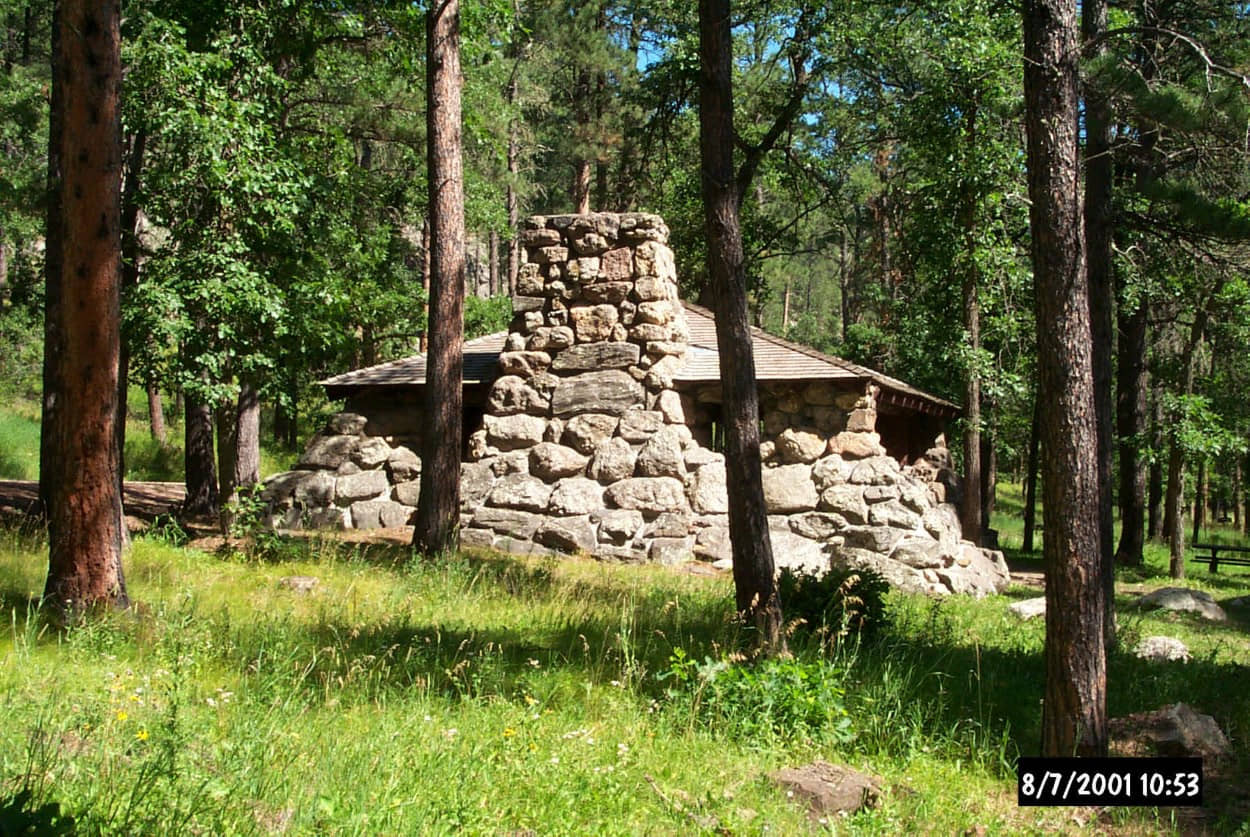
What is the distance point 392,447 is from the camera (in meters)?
13.3

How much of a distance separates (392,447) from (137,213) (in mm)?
4478

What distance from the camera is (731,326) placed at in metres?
6.66

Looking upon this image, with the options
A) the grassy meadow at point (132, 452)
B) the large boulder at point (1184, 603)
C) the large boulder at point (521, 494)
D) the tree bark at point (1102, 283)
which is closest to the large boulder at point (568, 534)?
the large boulder at point (521, 494)

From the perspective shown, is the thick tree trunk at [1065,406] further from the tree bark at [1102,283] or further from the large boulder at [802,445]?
the large boulder at [802,445]

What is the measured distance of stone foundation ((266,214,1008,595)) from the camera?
38.8 feet

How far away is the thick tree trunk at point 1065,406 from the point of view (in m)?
5.07

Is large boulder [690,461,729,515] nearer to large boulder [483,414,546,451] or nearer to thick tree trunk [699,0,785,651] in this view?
large boulder [483,414,546,451]

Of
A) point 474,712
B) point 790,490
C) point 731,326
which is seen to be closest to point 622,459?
point 790,490

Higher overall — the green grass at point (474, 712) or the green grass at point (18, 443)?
the green grass at point (18, 443)

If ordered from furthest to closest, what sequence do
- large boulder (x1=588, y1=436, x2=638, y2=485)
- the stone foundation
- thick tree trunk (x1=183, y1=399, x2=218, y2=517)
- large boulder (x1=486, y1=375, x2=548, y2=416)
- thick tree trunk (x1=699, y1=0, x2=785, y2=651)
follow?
thick tree trunk (x1=183, y1=399, x2=218, y2=517) < large boulder (x1=486, y1=375, x2=548, y2=416) < large boulder (x1=588, y1=436, x2=638, y2=485) < the stone foundation < thick tree trunk (x1=699, y1=0, x2=785, y2=651)

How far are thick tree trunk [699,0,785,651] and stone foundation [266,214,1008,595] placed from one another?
5.01 m

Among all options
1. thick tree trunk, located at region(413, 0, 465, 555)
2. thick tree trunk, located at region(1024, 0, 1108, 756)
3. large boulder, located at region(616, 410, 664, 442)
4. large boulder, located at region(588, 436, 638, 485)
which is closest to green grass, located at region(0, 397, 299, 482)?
large boulder, located at region(588, 436, 638, 485)

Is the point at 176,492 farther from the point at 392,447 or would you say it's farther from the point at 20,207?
the point at 392,447

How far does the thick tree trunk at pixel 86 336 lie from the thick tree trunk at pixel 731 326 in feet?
13.0
